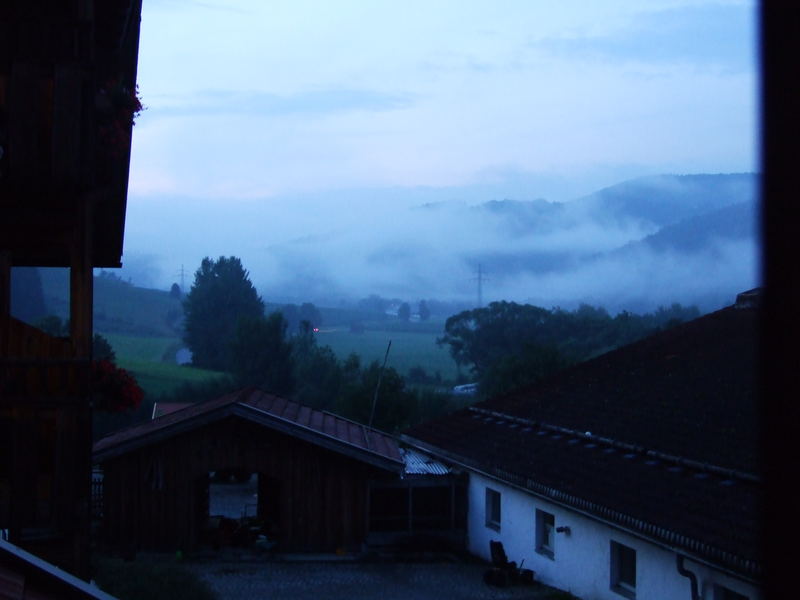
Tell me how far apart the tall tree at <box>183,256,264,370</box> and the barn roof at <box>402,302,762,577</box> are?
5614 cm

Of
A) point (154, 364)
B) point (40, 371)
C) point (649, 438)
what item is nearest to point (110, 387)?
point (40, 371)

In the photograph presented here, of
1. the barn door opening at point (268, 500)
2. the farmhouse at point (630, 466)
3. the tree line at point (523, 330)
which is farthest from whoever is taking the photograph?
the tree line at point (523, 330)

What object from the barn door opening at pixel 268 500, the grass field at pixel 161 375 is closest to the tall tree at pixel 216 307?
the grass field at pixel 161 375

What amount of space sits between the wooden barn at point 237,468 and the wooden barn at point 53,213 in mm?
11363

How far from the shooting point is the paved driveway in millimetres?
17594

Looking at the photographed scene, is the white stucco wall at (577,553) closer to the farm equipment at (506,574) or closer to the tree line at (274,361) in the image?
the farm equipment at (506,574)

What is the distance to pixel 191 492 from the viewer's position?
816 inches

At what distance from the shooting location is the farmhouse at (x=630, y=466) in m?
13.3

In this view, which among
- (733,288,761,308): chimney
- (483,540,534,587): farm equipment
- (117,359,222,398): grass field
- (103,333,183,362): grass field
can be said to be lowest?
(483,540,534,587): farm equipment

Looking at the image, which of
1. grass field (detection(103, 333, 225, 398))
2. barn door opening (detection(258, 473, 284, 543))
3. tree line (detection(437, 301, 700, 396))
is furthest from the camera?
tree line (detection(437, 301, 700, 396))

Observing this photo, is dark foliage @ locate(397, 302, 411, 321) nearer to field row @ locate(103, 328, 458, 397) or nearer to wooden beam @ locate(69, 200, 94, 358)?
field row @ locate(103, 328, 458, 397)

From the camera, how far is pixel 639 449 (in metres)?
16.9

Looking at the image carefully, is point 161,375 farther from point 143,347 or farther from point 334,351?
point 334,351

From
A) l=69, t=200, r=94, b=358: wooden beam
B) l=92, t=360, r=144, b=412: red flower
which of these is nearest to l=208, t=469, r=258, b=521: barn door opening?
l=92, t=360, r=144, b=412: red flower
